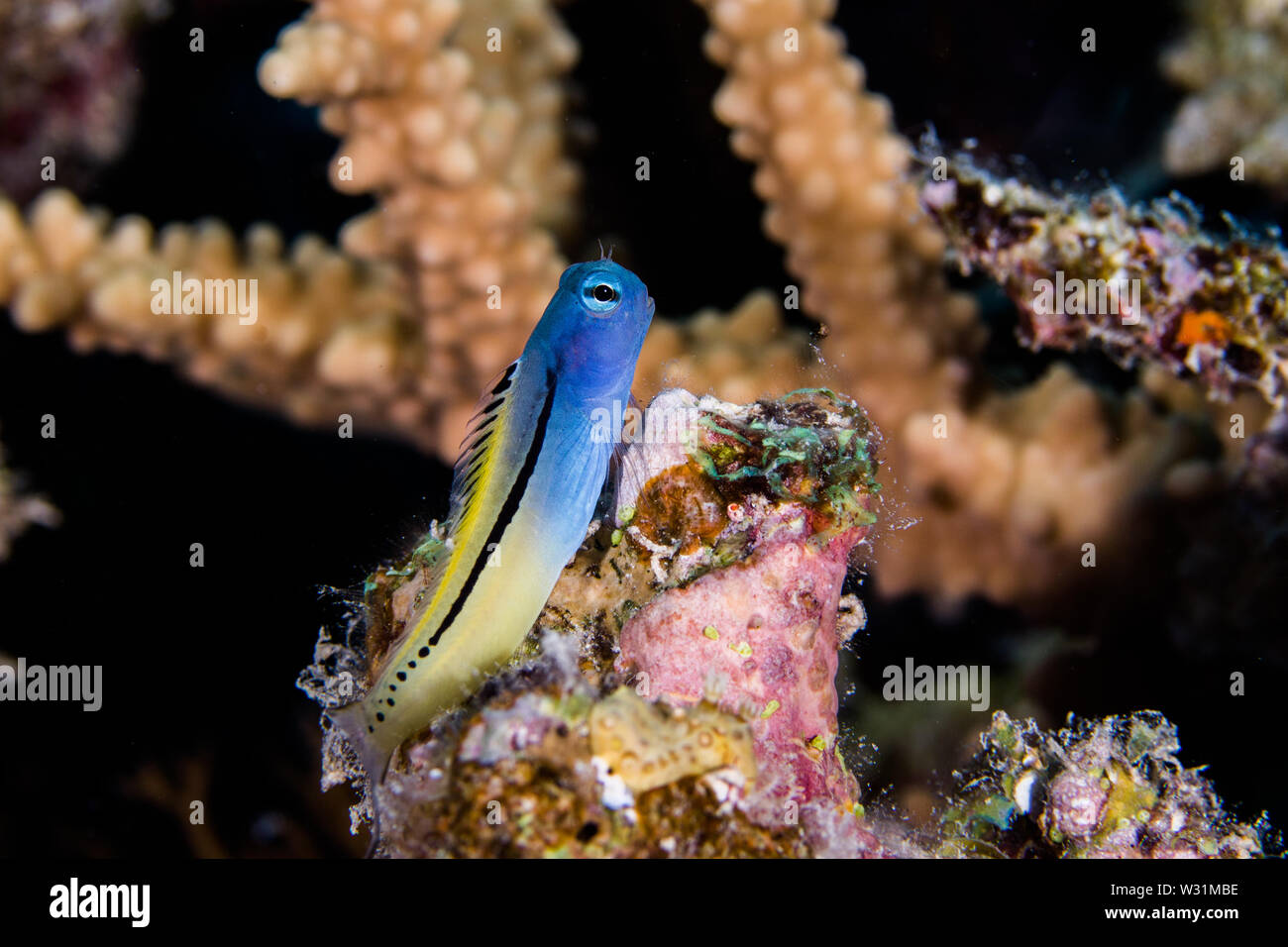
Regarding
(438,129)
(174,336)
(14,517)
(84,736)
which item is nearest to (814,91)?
(438,129)

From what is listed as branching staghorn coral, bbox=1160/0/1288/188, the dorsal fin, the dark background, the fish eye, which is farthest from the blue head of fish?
branching staghorn coral, bbox=1160/0/1288/188

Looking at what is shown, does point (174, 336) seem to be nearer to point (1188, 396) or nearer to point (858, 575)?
point (858, 575)

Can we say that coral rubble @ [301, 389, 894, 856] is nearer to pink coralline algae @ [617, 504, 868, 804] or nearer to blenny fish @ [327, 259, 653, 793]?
pink coralline algae @ [617, 504, 868, 804]

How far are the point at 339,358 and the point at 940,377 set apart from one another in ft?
8.48

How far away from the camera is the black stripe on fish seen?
1820mm

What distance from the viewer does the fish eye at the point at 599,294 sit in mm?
1986

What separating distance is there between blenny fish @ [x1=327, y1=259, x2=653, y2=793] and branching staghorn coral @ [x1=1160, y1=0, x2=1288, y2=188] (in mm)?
2640

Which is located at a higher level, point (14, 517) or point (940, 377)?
point (940, 377)

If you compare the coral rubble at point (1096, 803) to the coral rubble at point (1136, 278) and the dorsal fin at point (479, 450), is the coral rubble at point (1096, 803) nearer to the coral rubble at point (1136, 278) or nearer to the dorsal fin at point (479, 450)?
the coral rubble at point (1136, 278)

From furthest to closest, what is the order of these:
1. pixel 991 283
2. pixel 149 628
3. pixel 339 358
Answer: pixel 149 628 < pixel 991 283 < pixel 339 358

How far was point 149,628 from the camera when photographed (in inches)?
160

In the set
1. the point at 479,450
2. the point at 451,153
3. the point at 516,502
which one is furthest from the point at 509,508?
the point at 451,153
